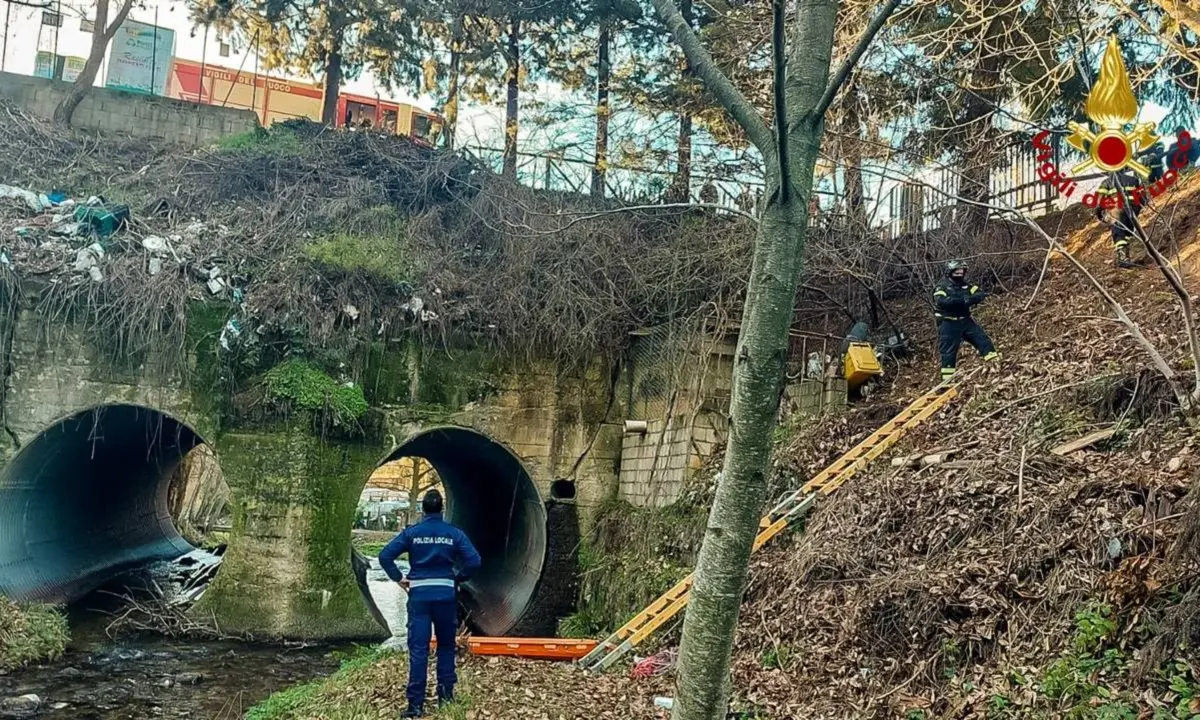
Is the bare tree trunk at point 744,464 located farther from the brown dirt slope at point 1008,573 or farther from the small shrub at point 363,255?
the small shrub at point 363,255

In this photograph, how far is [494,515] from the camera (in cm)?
1723

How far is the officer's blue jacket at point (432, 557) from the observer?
21.3 feet

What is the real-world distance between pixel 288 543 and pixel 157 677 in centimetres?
246

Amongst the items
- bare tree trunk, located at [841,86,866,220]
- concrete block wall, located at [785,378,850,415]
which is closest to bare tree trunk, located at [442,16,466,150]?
bare tree trunk, located at [841,86,866,220]

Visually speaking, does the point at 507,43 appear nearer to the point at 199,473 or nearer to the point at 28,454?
the point at 28,454

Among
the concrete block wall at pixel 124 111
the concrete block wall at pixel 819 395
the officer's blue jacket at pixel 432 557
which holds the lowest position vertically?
the officer's blue jacket at pixel 432 557

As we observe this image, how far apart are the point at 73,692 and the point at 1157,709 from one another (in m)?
8.72

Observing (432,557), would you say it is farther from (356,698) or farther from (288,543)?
(288,543)

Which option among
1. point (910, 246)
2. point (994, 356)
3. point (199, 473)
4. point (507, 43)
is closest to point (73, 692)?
point (994, 356)

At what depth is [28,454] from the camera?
11.5m

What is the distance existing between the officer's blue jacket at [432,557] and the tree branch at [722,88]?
4012 mm

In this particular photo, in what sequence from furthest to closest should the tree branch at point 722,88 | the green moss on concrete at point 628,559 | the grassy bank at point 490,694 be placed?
the green moss on concrete at point 628,559 < the grassy bank at point 490,694 < the tree branch at point 722,88

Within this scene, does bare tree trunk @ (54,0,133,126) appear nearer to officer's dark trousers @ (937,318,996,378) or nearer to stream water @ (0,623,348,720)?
stream water @ (0,623,348,720)

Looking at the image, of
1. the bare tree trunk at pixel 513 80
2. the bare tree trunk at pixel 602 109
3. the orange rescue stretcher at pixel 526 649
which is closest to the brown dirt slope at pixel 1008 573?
the orange rescue stretcher at pixel 526 649
